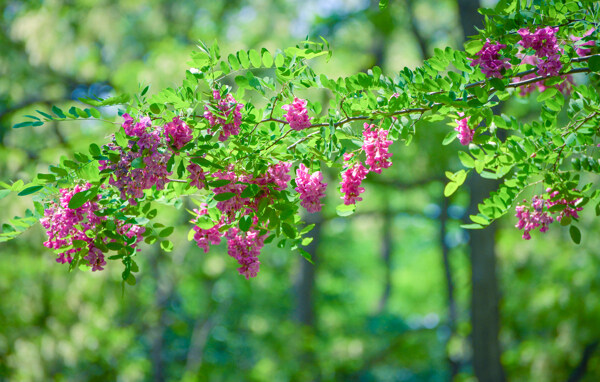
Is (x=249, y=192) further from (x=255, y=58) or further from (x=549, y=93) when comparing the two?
(x=549, y=93)

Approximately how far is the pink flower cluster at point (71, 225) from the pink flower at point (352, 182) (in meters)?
0.87

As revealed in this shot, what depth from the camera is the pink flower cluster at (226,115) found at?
213 centimetres

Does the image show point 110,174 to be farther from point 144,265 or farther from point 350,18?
point 144,265

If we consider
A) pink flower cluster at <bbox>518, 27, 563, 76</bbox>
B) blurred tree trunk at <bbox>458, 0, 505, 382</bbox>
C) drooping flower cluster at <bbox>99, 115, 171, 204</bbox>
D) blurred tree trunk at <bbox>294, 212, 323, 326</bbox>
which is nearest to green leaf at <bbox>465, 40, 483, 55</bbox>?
pink flower cluster at <bbox>518, 27, 563, 76</bbox>

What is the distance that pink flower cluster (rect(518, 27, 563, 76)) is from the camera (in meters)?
1.99

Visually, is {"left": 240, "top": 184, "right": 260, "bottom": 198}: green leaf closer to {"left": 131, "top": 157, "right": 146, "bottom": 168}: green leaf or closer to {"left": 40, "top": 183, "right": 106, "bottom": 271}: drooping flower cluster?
{"left": 131, "top": 157, "right": 146, "bottom": 168}: green leaf

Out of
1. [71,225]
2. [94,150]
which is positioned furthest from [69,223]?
[94,150]

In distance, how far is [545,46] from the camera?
6.57 ft

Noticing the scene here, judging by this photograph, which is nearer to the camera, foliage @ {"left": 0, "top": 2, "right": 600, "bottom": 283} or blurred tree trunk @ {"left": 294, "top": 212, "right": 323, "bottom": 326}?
foliage @ {"left": 0, "top": 2, "right": 600, "bottom": 283}

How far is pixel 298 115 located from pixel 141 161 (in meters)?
0.59

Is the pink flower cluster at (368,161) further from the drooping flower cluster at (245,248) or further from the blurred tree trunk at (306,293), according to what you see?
the blurred tree trunk at (306,293)

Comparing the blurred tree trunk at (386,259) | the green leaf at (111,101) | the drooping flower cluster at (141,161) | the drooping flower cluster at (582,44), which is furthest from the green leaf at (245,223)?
the blurred tree trunk at (386,259)

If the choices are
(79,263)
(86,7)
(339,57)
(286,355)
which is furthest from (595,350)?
(86,7)

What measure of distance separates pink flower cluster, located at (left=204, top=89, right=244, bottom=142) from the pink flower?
483 millimetres
